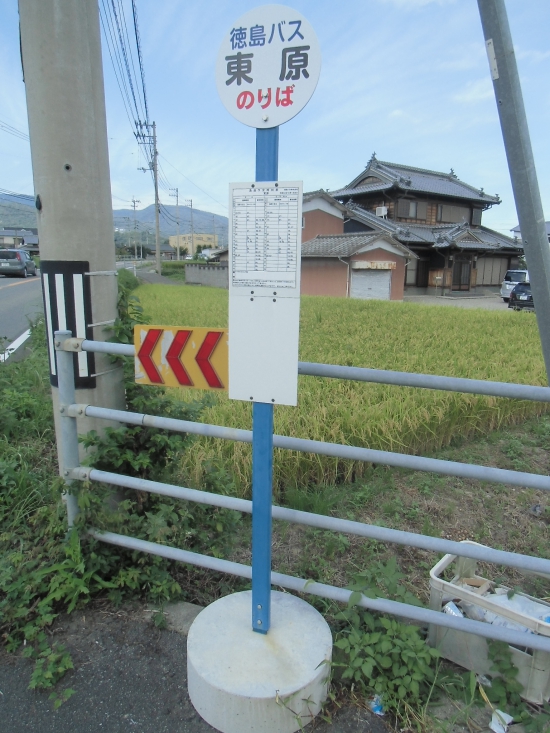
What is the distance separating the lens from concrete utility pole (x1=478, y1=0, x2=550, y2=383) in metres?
1.43

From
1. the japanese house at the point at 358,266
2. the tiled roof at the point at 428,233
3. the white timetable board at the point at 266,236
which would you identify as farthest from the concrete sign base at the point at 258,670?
the tiled roof at the point at 428,233

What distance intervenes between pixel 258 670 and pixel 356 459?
76 centimetres

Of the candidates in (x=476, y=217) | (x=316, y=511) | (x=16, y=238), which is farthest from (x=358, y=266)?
(x=16, y=238)

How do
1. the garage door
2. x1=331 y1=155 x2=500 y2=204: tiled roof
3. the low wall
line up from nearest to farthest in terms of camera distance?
the garage door, x1=331 y1=155 x2=500 y2=204: tiled roof, the low wall

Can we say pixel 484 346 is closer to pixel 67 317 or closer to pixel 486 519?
pixel 486 519

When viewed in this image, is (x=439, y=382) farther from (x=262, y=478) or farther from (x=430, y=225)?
(x=430, y=225)

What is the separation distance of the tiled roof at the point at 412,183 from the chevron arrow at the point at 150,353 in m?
27.2

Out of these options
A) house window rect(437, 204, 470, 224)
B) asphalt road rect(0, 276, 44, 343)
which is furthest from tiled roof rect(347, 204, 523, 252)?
asphalt road rect(0, 276, 44, 343)

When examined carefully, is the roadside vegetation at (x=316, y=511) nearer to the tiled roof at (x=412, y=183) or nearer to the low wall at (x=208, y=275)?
the tiled roof at (x=412, y=183)

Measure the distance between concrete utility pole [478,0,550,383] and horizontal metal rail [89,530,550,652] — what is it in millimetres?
993

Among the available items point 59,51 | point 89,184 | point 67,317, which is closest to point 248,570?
point 67,317

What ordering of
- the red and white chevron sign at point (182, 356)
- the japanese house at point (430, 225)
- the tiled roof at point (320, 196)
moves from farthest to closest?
the japanese house at point (430, 225)
the tiled roof at point (320, 196)
the red and white chevron sign at point (182, 356)

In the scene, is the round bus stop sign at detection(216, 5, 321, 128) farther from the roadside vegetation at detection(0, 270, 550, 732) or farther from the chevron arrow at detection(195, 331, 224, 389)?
the roadside vegetation at detection(0, 270, 550, 732)

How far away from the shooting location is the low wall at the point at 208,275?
30556 millimetres
